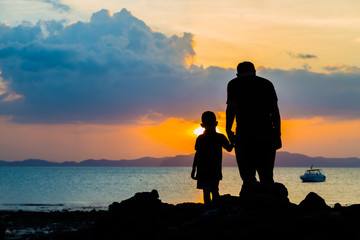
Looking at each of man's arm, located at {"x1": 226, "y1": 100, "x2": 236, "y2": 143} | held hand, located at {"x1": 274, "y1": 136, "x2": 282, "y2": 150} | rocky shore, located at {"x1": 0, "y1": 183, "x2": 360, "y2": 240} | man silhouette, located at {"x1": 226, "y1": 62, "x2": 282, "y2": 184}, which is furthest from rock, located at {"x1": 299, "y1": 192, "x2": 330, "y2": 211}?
man's arm, located at {"x1": 226, "y1": 100, "x2": 236, "y2": 143}

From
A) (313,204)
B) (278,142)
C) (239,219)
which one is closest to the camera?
(239,219)

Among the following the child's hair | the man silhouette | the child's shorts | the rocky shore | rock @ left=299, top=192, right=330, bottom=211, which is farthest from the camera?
the child's shorts

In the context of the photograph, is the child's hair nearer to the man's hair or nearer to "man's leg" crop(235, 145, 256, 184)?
"man's leg" crop(235, 145, 256, 184)

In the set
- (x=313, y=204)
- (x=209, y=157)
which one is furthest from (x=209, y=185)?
(x=313, y=204)

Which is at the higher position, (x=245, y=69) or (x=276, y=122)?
(x=245, y=69)

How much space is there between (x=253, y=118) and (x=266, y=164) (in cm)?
91

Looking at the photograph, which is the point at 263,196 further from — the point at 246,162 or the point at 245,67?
the point at 245,67

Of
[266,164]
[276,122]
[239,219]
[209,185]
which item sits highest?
[276,122]

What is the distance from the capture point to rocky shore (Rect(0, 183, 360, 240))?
6504 mm

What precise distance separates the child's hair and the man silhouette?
1.35 m

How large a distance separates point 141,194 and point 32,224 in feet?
61.3

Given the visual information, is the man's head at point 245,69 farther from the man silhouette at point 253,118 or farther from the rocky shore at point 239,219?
the rocky shore at point 239,219

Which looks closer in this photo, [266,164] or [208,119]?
[266,164]

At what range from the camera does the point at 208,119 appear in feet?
31.9
